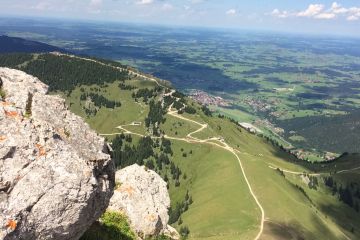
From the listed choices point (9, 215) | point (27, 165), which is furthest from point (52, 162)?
point (9, 215)

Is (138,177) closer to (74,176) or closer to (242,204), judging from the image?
(74,176)

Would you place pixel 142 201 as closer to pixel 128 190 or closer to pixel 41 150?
pixel 128 190

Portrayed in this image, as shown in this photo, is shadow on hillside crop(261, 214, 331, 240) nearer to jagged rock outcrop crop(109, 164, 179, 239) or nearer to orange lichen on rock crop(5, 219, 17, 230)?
jagged rock outcrop crop(109, 164, 179, 239)

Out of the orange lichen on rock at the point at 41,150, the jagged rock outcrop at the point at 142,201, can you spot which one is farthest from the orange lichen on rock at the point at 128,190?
the orange lichen on rock at the point at 41,150

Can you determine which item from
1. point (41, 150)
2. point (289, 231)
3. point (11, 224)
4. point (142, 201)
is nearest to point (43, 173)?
point (41, 150)

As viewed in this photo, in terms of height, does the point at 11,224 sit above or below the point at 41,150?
below

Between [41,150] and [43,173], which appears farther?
[41,150]
